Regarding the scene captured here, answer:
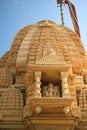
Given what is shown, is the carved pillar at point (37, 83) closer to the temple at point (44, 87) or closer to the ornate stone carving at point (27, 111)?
the temple at point (44, 87)

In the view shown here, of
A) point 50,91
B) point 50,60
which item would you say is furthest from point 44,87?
point 50,60

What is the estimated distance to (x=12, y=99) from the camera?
23.0 meters

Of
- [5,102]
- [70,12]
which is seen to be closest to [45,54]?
[5,102]

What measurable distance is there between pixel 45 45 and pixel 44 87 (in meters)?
4.58

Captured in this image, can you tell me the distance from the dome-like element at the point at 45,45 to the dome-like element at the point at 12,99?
7.69 ft

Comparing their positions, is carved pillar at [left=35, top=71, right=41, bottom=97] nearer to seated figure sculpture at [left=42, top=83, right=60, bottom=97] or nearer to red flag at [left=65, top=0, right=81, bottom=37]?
seated figure sculpture at [left=42, top=83, right=60, bottom=97]

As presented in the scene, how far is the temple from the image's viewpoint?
20688 mm

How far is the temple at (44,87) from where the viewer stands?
67.9ft

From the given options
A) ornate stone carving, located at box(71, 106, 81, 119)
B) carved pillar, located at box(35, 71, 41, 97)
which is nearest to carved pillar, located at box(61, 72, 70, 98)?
ornate stone carving, located at box(71, 106, 81, 119)

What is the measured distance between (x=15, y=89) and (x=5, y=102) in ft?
4.72

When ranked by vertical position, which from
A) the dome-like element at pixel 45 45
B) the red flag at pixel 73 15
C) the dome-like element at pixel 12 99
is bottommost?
the dome-like element at pixel 12 99

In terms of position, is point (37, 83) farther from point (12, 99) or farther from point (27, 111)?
point (12, 99)

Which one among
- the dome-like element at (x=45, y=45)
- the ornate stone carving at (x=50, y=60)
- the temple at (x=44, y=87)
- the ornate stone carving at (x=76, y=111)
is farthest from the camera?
the dome-like element at (x=45, y=45)

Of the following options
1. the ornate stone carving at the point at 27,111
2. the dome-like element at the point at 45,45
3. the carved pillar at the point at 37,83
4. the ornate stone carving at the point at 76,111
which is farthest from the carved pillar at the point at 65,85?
the ornate stone carving at the point at 27,111
